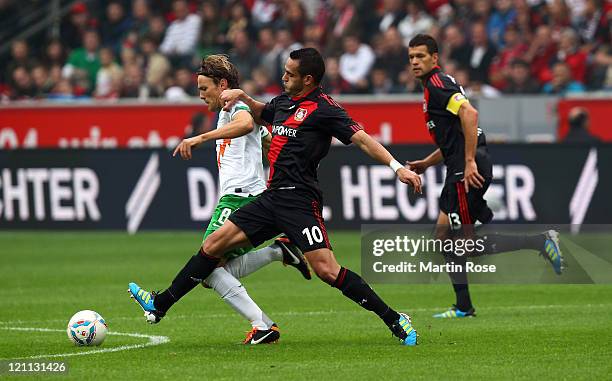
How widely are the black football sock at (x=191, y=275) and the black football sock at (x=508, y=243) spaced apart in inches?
125

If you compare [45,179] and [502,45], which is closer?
[45,179]

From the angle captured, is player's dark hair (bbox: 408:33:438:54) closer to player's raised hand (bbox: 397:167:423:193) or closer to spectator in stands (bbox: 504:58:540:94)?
player's raised hand (bbox: 397:167:423:193)

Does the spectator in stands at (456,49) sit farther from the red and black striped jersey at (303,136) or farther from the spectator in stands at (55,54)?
the red and black striped jersey at (303,136)

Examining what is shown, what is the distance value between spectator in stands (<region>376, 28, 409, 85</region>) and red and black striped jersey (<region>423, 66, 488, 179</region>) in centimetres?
1240

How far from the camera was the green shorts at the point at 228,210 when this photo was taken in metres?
10.0

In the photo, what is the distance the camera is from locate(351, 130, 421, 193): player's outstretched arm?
8938 millimetres

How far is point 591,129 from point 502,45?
9.15 ft

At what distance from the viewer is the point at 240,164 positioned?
10.2 m

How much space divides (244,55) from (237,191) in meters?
15.7

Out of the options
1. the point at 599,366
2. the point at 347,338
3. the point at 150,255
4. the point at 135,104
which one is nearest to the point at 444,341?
the point at 347,338

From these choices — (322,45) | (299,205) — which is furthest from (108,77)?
(299,205)

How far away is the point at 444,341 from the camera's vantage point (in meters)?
9.86

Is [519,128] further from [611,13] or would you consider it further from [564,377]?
[564,377]

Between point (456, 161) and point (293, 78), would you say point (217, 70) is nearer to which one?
point (293, 78)
